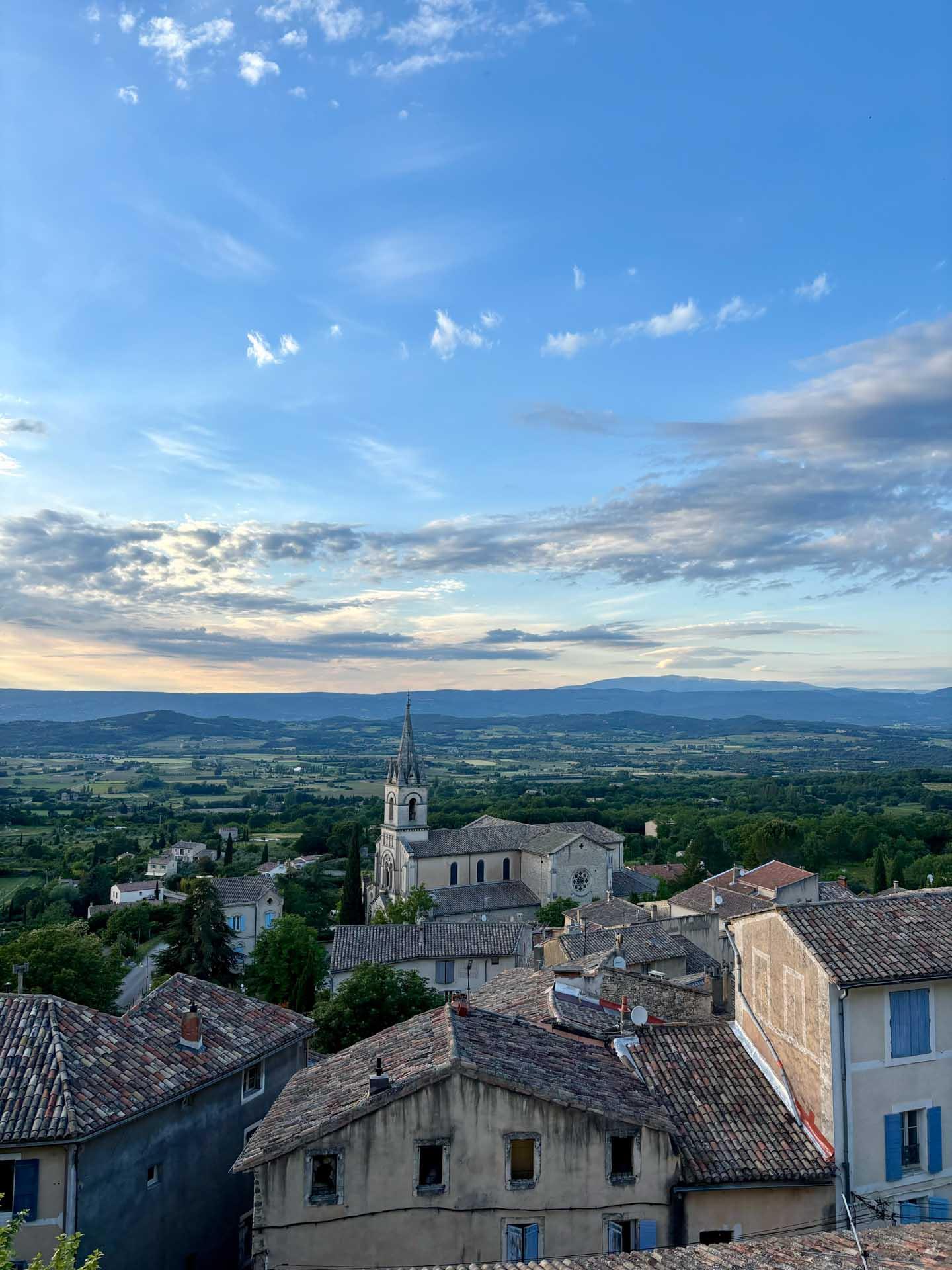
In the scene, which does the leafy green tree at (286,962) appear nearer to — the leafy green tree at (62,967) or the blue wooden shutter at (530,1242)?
the leafy green tree at (62,967)

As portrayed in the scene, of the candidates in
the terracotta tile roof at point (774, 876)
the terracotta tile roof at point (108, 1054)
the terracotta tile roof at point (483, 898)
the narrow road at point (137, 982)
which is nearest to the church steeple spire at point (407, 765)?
the terracotta tile roof at point (483, 898)

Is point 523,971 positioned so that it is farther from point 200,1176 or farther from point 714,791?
point 714,791

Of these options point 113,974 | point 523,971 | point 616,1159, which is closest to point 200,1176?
point 616,1159

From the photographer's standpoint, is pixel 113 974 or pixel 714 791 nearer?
pixel 113 974

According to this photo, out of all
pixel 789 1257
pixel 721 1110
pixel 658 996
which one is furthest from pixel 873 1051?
pixel 658 996

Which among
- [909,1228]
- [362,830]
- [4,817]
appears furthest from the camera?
[4,817]

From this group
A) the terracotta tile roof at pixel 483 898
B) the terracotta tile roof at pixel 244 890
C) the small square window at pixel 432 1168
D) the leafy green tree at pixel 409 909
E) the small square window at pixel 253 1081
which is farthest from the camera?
the terracotta tile roof at pixel 244 890
